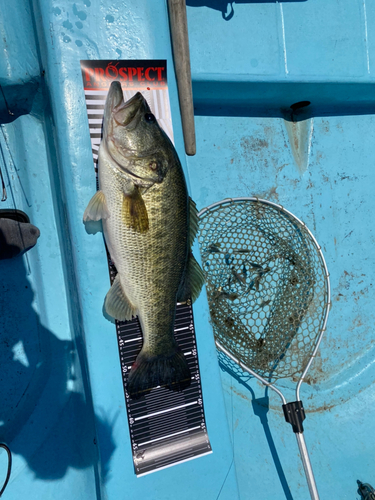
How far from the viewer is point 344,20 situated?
276 cm

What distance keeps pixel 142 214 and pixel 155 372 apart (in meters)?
0.91

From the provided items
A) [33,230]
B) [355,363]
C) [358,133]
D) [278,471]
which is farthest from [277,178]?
[278,471]

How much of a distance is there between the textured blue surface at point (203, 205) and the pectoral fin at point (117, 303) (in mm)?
93

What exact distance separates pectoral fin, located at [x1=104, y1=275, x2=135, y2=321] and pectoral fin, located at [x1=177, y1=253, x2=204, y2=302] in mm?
301

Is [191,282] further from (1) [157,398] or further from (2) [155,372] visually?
(1) [157,398]

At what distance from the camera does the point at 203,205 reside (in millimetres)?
2914

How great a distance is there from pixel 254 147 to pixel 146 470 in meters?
2.53

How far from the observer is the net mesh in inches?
102

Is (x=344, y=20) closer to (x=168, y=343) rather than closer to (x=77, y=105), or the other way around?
(x=77, y=105)

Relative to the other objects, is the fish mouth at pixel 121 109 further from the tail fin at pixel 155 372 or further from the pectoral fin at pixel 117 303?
the tail fin at pixel 155 372

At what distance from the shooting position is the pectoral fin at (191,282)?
80.6 inches

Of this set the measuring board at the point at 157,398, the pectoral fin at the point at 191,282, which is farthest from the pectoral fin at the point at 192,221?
the measuring board at the point at 157,398

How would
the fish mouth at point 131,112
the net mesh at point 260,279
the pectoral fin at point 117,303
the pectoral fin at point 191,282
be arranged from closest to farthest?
the fish mouth at point 131,112
the pectoral fin at point 117,303
the pectoral fin at point 191,282
the net mesh at point 260,279

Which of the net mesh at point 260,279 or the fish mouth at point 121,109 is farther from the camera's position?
the net mesh at point 260,279
